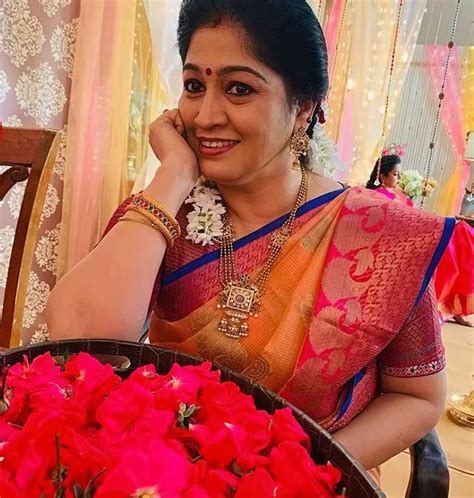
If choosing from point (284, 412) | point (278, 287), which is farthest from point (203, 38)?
point (284, 412)

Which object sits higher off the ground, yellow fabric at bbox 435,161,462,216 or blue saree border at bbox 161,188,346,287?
blue saree border at bbox 161,188,346,287

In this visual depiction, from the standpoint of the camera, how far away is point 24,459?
0.32 metres

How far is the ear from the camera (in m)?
0.85

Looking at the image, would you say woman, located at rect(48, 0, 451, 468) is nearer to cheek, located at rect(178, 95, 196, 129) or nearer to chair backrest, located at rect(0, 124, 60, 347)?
cheek, located at rect(178, 95, 196, 129)

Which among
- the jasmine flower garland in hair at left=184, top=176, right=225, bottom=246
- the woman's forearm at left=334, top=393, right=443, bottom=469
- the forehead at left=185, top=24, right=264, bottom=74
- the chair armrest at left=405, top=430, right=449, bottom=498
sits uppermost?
the forehead at left=185, top=24, right=264, bottom=74

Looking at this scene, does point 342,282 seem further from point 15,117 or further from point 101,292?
point 15,117

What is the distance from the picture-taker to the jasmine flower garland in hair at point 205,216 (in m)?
0.85

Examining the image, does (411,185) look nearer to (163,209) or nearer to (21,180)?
(21,180)

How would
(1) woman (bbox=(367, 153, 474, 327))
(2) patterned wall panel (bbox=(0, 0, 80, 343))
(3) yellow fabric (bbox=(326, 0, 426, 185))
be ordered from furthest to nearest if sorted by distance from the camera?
(3) yellow fabric (bbox=(326, 0, 426, 185)) → (1) woman (bbox=(367, 153, 474, 327)) → (2) patterned wall panel (bbox=(0, 0, 80, 343))

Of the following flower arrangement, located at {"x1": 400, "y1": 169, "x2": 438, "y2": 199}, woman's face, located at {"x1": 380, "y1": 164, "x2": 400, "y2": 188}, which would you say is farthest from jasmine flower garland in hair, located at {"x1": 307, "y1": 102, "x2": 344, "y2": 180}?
flower arrangement, located at {"x1": 400, "y1": 169, "x2": 438, "y2": 199}

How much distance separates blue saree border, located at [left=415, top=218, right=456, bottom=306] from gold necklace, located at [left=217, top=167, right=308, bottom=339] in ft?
0.74

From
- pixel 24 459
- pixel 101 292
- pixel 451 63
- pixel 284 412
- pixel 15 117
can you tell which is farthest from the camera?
pixel 451 63

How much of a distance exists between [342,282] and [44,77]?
153cm

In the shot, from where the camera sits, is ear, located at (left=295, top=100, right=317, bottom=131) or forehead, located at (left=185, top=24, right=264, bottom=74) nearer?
forehead, located at (left=185, top=24, right=264, bottom=74)
